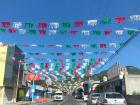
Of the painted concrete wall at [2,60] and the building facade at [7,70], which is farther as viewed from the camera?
the building facade at [7,70]

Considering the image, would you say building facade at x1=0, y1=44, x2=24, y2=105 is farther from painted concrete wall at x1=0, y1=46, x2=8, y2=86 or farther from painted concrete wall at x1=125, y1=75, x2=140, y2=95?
painted concrete wall at x1=125, y1=75, x2=140, y2=95

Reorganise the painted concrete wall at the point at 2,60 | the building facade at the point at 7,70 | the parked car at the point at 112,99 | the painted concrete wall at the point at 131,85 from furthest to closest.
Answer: the building facade at the point at 7,70, the painted concrete wall at the point at 2,60, the painted concrete wall at the point at 131,85, the parked car at the point at 112,99

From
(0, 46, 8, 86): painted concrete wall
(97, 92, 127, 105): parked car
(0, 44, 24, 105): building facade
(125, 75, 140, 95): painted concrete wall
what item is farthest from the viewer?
(0, 44, 24, 105): building facade

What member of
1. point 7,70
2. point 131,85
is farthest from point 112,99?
point 7,70

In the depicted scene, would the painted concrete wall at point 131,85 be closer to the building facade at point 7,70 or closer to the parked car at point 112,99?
the parked car at point 112,99

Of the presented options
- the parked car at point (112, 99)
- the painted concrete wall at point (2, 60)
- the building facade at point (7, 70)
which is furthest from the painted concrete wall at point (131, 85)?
the painted concrete wall at point (2, 60)

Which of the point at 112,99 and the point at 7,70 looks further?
the point at 7,70

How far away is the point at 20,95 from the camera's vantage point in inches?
2408

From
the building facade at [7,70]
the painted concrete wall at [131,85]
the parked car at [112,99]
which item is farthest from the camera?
the building facade at [7,70]

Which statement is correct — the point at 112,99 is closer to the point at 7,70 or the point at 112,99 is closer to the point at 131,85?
the point at 131,85

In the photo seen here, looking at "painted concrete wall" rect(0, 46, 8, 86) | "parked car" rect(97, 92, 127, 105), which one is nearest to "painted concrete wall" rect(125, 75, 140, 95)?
"parked car" rect(97, 92, 127, 105)

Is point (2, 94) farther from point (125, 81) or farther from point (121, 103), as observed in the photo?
point (121, 103)

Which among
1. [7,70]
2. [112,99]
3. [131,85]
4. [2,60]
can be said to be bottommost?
[112,99]

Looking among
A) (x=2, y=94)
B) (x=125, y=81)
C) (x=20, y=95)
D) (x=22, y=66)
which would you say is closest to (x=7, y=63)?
(x=2, y=94)
